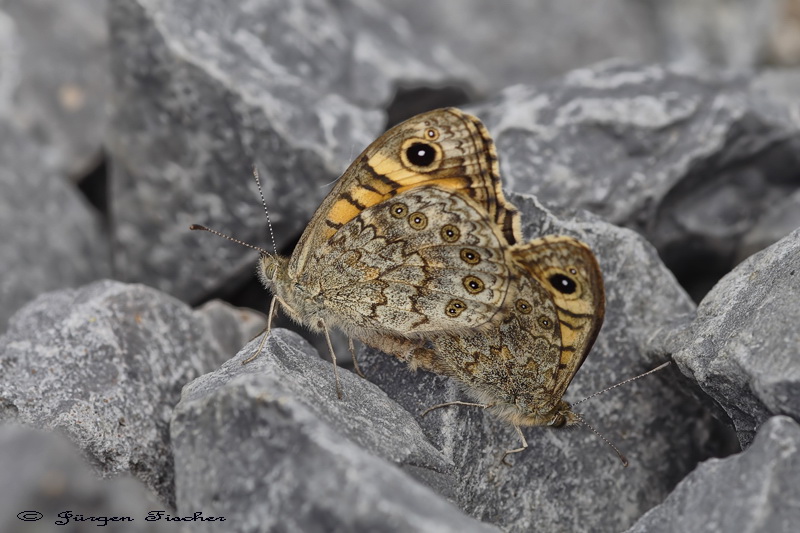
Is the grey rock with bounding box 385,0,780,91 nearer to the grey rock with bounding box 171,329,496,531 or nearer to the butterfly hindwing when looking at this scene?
the butterfly hindwing

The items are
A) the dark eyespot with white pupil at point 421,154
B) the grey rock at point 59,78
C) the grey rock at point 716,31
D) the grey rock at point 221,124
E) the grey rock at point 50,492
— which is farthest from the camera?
the grey rock at point 716,31

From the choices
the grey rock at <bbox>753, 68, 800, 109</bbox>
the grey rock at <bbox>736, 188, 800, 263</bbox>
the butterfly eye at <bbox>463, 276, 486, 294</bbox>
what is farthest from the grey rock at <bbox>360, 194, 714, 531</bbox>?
the grey rock at <bbox>753, 68, 800, 109</bbox>

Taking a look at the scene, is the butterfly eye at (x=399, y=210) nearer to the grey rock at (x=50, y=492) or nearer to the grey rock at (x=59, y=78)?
the grey rock at (x=50, y=492)

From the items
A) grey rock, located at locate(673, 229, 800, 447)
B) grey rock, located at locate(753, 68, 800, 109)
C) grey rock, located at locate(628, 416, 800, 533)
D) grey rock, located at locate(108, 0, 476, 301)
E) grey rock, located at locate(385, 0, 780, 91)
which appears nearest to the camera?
grey rock, located at locate(628, 416, 800, 533)

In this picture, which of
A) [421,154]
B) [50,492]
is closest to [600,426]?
[421,154]

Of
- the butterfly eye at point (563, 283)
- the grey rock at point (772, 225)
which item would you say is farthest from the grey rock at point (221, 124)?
the grey rock at point (772, 225)

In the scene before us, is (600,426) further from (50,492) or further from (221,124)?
(221,124)
